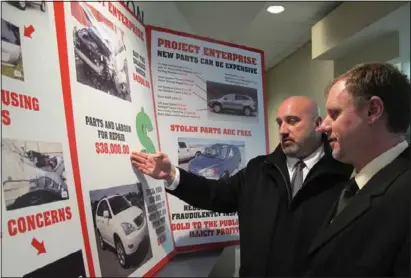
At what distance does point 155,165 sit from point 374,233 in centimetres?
82

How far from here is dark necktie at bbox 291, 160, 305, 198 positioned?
64.6 inches

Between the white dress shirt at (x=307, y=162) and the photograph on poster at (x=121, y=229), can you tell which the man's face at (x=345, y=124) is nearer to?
the white dress shirt at (x=307, y=162)

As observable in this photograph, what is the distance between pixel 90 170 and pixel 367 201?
0.75 meters

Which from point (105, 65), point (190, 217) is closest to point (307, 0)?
point (190, 217)

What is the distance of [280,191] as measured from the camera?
1640 mm

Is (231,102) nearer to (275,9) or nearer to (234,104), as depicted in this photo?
(234,104)

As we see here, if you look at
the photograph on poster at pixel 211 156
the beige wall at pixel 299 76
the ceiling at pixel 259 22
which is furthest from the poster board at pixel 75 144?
the beige wall at pixel 299 76

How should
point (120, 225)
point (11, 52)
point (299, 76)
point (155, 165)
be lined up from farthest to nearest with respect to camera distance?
point (299, 76) → point (155, 165) → point (120, 225) → point (11, 52)

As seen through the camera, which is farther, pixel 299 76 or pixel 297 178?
pixel 299 76

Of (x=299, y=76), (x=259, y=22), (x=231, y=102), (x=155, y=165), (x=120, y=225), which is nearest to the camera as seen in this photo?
(x=120, y=225)

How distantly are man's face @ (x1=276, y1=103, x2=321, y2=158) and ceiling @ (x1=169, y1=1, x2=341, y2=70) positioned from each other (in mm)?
856

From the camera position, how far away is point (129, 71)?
4.58 ft

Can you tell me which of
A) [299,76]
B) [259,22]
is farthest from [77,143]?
[299,76]

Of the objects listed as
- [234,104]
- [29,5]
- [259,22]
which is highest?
[259,22]
